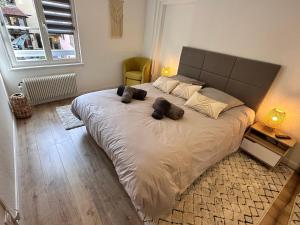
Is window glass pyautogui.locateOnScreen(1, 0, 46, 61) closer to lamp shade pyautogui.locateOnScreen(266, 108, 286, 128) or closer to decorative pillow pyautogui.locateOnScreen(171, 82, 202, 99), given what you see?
decorative pillow pyautogui.locateOnScreen(171, 82, 202, 99)

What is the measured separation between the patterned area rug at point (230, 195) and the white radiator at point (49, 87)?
2.86 meters

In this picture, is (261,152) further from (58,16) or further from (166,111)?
(58,16)

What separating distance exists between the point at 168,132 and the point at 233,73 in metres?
1.62

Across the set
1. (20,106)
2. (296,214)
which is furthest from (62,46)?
(296,214)

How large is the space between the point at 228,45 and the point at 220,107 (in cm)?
114

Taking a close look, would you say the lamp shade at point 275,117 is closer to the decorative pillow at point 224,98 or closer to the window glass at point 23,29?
the decorative pillow at point 224,98

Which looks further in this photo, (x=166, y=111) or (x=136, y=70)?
(x=136, y=70)

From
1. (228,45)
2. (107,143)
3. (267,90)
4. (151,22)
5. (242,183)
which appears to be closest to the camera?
(107,143)

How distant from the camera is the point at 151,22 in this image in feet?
12.0

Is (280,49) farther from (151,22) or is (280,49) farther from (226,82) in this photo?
(151,22)

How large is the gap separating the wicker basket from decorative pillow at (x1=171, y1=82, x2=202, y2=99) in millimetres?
2463

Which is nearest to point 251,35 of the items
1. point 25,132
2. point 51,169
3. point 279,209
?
point 279,209

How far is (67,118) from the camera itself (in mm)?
2742

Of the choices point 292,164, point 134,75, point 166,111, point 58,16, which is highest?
point 58,16
